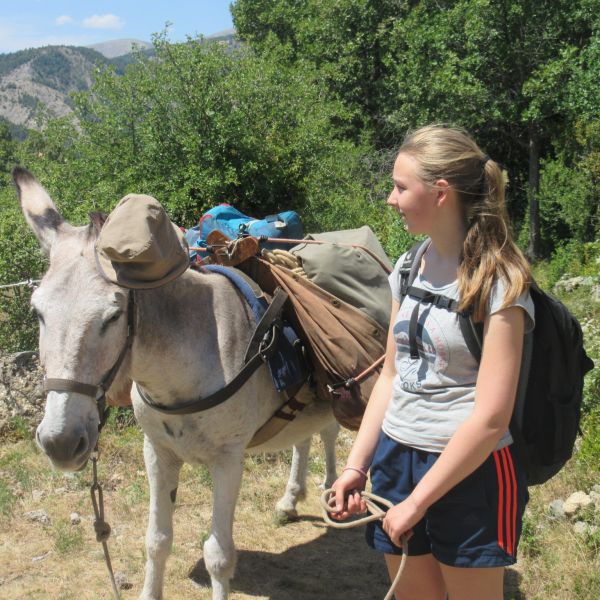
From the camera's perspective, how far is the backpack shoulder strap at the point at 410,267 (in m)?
2.06

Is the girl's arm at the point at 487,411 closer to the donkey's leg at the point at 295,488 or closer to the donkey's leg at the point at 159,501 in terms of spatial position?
the donkey's leg at the point at 159,501

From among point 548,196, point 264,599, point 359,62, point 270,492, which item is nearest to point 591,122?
point 548,196

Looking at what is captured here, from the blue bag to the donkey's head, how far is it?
124cm

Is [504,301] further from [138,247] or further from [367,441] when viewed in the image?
[138,247]

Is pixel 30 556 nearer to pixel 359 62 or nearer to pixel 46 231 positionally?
pixel 46 231

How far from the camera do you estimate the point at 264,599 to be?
3.70 meters

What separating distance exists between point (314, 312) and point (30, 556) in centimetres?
245

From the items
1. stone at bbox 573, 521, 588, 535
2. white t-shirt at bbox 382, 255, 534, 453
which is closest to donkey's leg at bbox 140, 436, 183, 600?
white t-shirt at bbox 382, 255, 534, 453

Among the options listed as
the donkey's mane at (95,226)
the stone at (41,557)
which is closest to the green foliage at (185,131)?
the stone at (41,557)

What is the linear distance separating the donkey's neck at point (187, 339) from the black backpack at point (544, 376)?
1.06 meters

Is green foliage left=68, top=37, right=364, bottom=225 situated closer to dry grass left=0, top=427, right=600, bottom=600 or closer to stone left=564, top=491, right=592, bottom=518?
dry grass left=0, top=427, right=600, bottom=600

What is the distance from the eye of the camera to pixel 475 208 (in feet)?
6.21

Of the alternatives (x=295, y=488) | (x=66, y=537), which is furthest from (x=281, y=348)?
(x=66, y=537)

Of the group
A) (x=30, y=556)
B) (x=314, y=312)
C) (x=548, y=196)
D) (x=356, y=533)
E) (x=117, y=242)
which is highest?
(x=117, y=242)
